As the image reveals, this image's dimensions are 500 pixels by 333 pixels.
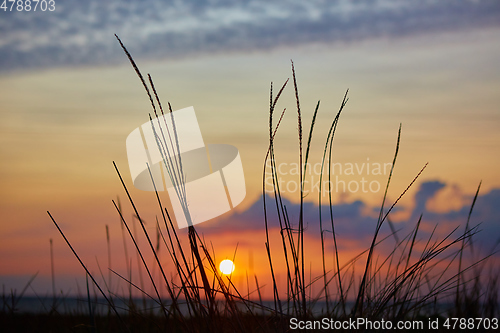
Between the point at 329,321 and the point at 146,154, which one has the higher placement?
the point at 146,154

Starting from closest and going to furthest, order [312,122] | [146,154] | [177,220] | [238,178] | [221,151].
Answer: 1. [312,122]
2. [177,220]
3. [146,154]
4. [221,151]
5. [238,178]

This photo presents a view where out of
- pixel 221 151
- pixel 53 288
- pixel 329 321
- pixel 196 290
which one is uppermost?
pixel 221 151

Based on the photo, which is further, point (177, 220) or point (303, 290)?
point (177, 220)

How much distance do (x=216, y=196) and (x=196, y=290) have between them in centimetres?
54

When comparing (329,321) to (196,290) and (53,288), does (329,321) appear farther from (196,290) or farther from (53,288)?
(53,288)

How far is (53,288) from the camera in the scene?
87.0 inches

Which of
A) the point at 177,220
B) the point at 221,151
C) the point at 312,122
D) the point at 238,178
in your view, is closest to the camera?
the point at 312,122

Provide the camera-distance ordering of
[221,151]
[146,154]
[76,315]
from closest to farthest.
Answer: [146,154] → [221,151] → [76,315]

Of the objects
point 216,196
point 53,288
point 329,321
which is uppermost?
point 216,196

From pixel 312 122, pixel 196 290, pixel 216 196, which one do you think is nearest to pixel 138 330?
pixel 196 290

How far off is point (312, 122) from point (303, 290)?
537 millimetres

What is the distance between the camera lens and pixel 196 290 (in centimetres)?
148

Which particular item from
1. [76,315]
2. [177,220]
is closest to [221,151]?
[177,220]

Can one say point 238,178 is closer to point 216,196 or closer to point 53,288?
point 216,196
